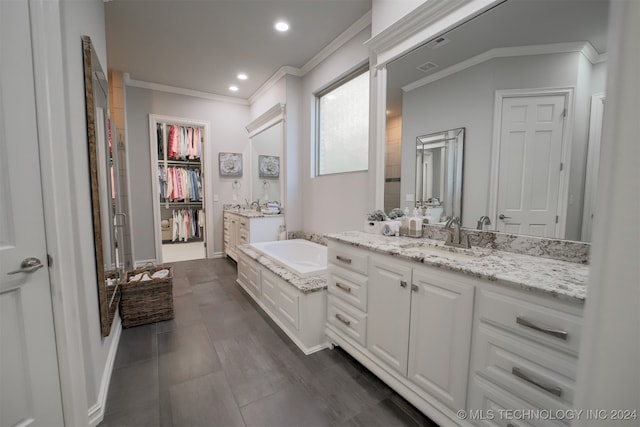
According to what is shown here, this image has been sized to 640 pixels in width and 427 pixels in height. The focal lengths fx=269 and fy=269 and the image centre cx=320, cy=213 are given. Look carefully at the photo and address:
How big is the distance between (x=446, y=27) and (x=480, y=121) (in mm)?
675

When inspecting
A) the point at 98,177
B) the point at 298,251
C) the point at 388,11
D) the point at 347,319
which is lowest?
the point at 347,319

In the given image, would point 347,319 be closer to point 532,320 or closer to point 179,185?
point 532,320

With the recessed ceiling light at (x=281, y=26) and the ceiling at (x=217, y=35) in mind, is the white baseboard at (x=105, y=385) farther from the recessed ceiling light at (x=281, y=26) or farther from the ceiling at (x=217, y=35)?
the recessed ceiling light at (x=281, y=26)

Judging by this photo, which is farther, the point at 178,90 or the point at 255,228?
the point at 178,90

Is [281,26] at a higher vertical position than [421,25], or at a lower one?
higher

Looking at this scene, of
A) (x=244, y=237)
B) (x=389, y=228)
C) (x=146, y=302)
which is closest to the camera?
(x=389, y=228)

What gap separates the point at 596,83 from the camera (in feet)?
3.94

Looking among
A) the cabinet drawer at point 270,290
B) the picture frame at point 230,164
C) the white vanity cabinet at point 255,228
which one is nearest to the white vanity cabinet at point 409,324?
the cabinet drawer at point 270,290

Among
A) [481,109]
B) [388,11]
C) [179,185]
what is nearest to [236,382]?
[481,109]

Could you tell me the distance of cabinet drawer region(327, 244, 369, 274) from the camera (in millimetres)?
1784

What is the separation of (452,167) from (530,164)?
0.45 meters

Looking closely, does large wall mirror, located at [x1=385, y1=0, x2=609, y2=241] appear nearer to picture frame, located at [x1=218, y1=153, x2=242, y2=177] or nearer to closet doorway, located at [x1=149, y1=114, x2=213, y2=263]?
picture frame, located at [x1=218, y1=153, x2=242, y2=177]

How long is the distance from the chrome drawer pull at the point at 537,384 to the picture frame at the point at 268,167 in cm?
416

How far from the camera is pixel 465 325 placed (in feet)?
4.05
